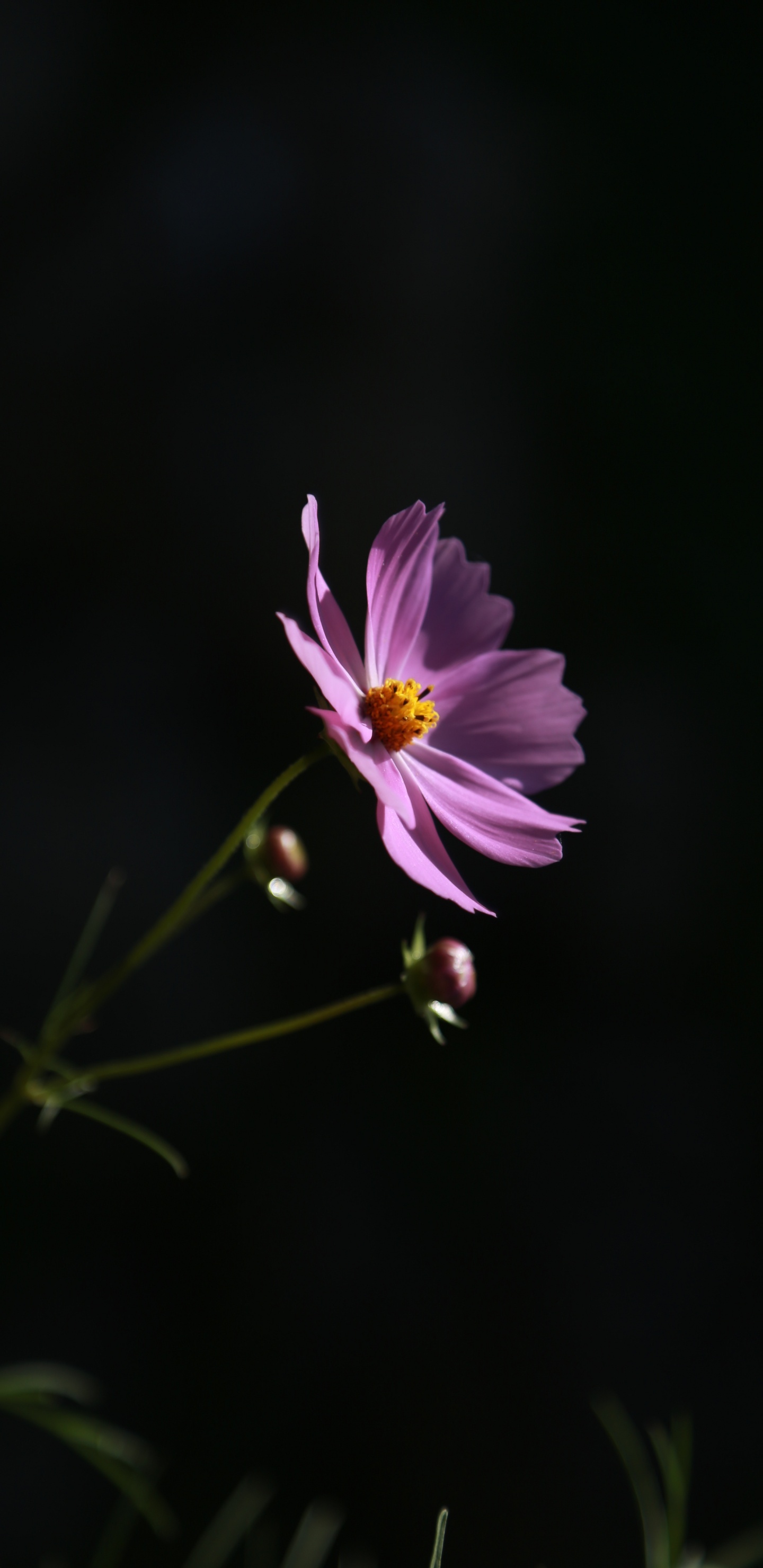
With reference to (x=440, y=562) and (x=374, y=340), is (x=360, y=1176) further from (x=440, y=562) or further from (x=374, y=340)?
(x=374, y=340)

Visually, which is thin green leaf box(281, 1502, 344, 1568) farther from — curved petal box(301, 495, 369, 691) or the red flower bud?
curved petal box(301, 495, 369, 691)

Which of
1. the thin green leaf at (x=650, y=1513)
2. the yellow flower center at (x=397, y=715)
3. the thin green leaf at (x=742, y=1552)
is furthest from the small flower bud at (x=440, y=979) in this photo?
the thin green leaf at (x=742, y=1552)

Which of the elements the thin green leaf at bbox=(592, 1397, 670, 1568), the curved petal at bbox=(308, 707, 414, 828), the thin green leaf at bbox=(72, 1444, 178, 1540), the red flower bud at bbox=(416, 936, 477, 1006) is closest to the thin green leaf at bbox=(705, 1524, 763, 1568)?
the thin green leaf at bbox=(592, 1397, 670, 1568)

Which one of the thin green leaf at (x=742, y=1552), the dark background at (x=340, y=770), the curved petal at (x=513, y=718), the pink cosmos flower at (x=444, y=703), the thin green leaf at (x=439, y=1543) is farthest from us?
the dark background at (x=340, y=770)

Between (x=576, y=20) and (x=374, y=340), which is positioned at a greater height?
(x=576, y=20)

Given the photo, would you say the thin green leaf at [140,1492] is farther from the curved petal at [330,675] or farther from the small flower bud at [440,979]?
the curved petal at [330,675]

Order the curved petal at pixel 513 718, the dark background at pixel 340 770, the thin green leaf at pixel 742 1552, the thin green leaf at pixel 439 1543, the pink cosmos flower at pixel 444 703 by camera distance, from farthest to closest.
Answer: the dark background at pixel 340 770 < the thin green leaf at pixel 742 1552 < the curved petal at pixel 513 718 < the pink cosmos flower at pixel 444 703 < the thin green leaf at pixel 439 1543

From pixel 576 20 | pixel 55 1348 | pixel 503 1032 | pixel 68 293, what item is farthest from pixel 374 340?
pixel 55 1348
